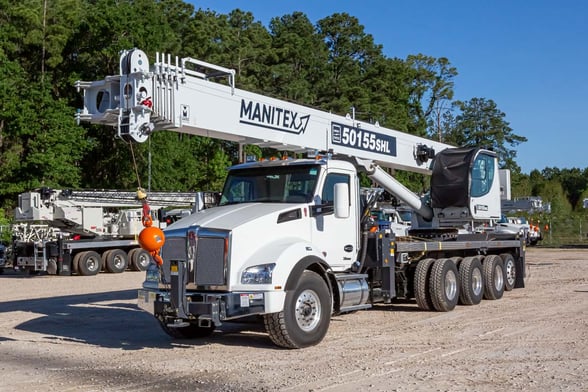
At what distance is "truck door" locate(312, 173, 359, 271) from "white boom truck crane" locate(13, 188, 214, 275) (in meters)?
17.4

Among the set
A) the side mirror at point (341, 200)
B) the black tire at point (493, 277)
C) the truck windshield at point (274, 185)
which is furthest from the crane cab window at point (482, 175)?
the side mirror at point (341, 200)

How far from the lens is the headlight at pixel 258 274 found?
943 centimetres

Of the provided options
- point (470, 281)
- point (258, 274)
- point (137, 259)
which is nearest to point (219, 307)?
point (258, 274)

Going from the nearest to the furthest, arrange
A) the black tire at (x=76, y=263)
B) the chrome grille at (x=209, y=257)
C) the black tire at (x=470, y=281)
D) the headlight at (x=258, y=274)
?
the headlight at (x=258, y=274) → the chrome grille at (x=209, y=257) → the black tire at (x=470, y=281) → the black tire at (x=76, y=263)

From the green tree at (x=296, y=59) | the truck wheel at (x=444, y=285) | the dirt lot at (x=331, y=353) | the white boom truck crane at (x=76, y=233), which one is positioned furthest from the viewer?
the green tree at (x=296, y=59)

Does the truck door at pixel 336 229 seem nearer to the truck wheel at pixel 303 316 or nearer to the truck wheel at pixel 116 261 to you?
the truck wheel at pixel 303 316

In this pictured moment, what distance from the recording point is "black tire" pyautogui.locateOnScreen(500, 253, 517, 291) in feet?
55.2

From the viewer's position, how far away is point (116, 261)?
2869cm

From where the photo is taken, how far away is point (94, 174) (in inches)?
1929

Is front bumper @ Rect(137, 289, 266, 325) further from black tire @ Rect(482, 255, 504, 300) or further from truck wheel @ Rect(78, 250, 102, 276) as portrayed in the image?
truck wheel @ Rect(78, 250, 102, 276)

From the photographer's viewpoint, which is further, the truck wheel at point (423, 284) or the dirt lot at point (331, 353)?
the truck wheel at point (423, 284)

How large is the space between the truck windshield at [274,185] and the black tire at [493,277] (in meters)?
6.16

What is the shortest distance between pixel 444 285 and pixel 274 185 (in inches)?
178

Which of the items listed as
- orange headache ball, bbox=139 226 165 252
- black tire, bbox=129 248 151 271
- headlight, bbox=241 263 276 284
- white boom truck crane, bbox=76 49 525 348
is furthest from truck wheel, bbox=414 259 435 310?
black tire, bbox=129 248 151 271
